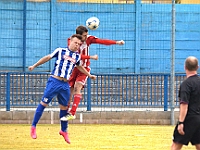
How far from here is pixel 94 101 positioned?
22141 millimetres

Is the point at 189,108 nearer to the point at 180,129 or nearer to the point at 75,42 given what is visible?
the point at 180,129

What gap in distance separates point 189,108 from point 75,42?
160 inches

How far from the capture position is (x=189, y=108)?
10844 mm

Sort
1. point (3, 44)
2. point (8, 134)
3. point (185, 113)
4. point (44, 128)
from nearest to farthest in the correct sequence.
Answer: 1. point (185, 113)
2. point (8, 134)
3. point (44, 128)
4. point (3, 44)

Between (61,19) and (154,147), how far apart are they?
472 inches

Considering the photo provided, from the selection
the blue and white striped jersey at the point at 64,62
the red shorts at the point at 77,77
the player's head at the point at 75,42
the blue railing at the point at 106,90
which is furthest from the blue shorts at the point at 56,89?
the blue railing at the point at 106,90

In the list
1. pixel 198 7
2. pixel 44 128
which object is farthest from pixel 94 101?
pixel 198 7

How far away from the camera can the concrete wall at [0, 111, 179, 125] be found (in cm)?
2170

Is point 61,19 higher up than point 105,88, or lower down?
higher up

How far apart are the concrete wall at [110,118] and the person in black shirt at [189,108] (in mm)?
10975

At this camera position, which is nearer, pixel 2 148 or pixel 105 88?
pixel 2 148

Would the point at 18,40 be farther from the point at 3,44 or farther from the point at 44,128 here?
the point at 44,128

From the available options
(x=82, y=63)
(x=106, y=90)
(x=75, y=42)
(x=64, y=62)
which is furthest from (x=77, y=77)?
(x=106, y=90)

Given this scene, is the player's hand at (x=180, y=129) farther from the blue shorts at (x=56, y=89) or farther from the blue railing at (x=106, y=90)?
the blue railing at (x=106, y=90)
